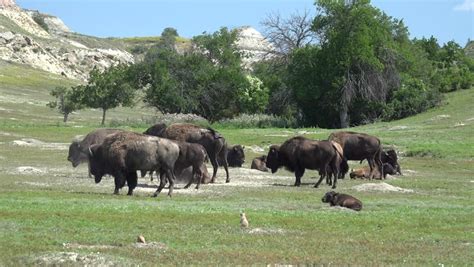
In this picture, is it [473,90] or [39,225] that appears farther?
[473,90]

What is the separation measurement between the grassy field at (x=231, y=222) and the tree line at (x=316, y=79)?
45496mm

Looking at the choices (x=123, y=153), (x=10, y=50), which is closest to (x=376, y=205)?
(x=123, y=153)

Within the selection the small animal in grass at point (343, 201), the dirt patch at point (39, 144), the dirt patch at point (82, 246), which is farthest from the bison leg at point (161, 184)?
the dirt patch at point (39, 144)

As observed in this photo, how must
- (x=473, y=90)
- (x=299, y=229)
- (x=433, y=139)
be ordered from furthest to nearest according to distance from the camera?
(x=473, y=90)
(x=433, y=139)
(x=299, y=229)

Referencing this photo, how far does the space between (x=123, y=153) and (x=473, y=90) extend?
69470 millimetres

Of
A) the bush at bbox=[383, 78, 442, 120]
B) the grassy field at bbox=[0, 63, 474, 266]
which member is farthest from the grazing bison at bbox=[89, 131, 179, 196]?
the bush at bbox=[383, 78, 442, 120]

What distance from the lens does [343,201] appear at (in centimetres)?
2519

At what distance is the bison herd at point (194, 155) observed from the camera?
27.8 meters

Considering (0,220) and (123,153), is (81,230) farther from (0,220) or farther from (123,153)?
(123,153)

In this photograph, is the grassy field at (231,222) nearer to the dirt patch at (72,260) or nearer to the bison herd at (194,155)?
the dirt patch at (72,260)

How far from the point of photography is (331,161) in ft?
112

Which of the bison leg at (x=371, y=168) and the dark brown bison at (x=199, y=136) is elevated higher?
the dark brown bison at (x=199, y=136)

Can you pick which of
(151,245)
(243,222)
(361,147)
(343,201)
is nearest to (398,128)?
(361,147)

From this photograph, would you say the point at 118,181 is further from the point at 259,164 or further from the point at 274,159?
the point at 259,164
